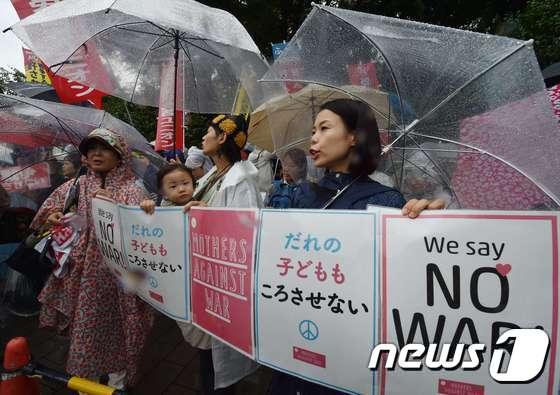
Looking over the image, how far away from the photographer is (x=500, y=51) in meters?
1.64

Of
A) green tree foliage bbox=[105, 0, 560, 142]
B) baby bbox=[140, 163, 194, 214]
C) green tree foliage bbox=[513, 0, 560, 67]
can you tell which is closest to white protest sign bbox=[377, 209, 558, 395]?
baby bbox=[140, 163, 194, 214]

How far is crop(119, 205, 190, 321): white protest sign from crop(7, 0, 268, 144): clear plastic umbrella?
1.39 meters

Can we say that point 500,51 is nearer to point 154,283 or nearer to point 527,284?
point 527,284

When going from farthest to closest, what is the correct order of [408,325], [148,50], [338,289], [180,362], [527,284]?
[148,50] → [180,362] → [338,289] → [408,325] → [527,284]

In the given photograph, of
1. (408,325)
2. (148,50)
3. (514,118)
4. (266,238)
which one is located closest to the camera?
(408,325)

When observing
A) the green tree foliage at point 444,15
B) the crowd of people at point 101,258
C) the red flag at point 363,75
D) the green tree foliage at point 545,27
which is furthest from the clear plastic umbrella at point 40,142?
the green tree foliage at point 545,27

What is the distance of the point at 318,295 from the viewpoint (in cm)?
134

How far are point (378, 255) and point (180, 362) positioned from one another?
2.63 metres

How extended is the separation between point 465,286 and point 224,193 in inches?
50.5

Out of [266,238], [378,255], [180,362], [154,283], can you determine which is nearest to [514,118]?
[378,255]

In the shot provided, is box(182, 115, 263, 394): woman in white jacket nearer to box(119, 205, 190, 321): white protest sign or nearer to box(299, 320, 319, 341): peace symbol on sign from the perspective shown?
box(119, 205, 190, 321): white protest sign

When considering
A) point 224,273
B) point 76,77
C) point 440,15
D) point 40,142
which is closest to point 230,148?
point 224,273

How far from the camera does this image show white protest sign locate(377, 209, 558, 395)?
1.05m

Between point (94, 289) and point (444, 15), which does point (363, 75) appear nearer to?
point (94, 289)
